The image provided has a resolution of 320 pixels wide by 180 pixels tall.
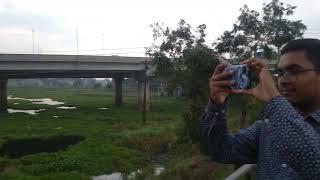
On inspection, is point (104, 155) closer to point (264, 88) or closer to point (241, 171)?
point (241, 171)

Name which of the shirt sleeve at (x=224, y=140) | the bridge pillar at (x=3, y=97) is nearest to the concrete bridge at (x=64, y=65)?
the bridge pillar at (x=3, y=97)

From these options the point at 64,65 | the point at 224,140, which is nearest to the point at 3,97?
the point at 64,65

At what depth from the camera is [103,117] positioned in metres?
38.0

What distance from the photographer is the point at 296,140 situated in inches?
76.3

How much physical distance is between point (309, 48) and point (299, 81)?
0.17 metres

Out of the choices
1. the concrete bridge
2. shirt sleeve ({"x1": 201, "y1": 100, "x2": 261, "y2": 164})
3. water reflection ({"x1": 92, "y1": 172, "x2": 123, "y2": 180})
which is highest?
the concrete bridge

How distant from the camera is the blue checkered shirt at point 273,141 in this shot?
194 cm

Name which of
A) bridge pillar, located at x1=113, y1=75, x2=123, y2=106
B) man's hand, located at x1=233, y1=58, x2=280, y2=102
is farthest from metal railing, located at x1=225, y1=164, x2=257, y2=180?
bridge pillar, located at x1=113, y1=75, x2=123, y2=106

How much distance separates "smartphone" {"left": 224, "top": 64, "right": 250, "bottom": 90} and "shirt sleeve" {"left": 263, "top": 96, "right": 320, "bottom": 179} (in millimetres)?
209

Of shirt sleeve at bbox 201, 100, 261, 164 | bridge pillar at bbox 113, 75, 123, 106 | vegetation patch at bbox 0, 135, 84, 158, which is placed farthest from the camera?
bridge pillar at bbox 113, 75, 123, 106

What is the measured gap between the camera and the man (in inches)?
76.8

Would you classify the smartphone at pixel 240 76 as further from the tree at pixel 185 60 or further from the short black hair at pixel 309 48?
the tree at pixel 185 60

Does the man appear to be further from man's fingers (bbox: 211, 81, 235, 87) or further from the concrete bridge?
the concrete bridge

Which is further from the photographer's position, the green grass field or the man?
the green grass field
